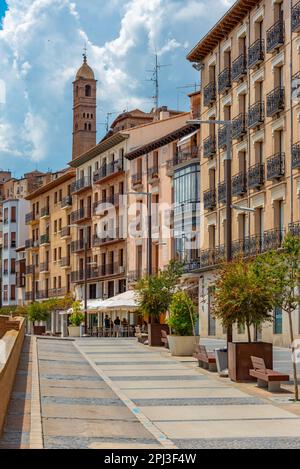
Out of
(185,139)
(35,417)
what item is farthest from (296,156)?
(35,417)

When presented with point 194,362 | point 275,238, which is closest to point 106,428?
point 194,362

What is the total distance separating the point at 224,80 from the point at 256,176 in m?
7.40

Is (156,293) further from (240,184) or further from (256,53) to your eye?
(256,53)

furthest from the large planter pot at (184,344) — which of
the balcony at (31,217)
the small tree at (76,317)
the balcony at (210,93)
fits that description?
the balcony at (31,217)

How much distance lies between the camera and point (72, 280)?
3145 inches

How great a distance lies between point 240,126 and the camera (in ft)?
147

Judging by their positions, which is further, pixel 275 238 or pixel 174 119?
pixel 174 119

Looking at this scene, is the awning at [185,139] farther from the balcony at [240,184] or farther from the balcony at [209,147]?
the balcony at [240,184]

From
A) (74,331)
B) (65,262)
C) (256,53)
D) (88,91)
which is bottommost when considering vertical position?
(74,331)

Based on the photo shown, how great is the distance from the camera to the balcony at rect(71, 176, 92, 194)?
77.8m

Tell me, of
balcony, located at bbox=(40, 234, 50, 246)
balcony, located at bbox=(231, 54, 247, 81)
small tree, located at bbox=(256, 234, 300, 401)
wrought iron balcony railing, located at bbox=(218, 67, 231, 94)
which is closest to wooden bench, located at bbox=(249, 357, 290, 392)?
small tree, located at bbox=(256, 234, 300, 401)

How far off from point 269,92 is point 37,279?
5710 centimetres
